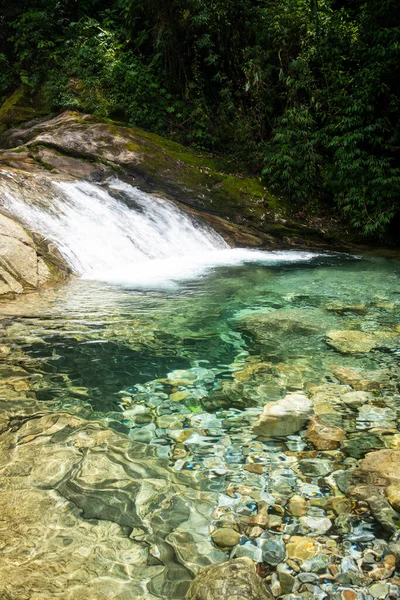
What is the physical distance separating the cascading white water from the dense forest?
3013 millimetres

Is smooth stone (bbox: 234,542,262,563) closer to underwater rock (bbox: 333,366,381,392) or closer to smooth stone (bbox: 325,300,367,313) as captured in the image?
underwater rock (bbox: 333,366,381,392)

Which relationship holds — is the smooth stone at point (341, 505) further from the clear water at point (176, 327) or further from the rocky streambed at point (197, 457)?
the clear water at point (176, 327)

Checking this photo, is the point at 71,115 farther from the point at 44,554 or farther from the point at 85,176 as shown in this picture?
the point at 44,554

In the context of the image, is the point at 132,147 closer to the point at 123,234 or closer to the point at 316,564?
the point at 123,234

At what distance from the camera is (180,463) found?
236 cm

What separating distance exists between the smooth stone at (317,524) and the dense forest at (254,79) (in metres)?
9.40

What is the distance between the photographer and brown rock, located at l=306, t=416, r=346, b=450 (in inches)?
98.7

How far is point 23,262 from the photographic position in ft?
19.3

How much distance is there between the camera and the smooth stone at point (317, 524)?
1.89 m

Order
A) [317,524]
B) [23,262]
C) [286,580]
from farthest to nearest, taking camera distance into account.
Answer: [23,262] < [317,524] < [286,580]

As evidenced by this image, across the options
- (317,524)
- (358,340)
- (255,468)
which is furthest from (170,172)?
(317,524)

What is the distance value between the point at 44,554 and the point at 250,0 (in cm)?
1492

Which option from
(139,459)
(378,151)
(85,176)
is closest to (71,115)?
(85,176)

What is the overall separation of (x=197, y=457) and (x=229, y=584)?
916mm
